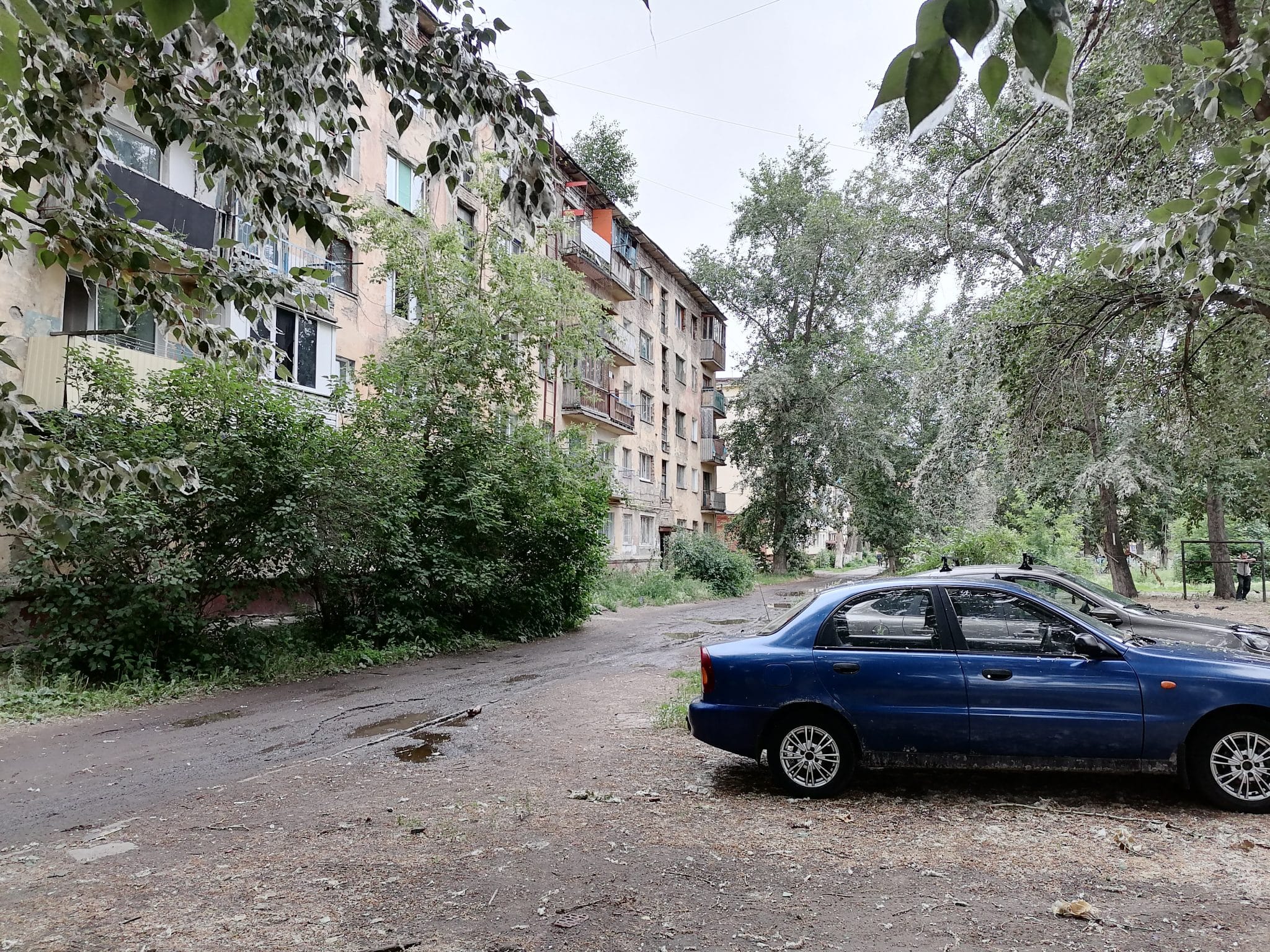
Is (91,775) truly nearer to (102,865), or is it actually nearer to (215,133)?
(102,865)

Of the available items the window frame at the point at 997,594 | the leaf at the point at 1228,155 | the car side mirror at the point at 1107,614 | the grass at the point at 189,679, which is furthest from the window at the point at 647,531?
the leaf at the point at 1228,155

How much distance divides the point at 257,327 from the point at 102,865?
11359 millimetres

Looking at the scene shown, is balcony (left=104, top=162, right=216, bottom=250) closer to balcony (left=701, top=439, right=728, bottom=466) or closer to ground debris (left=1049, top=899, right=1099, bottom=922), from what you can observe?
ground debris (left=1049, top=899, right=1099, bottom=922)

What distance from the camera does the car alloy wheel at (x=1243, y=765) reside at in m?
5.54

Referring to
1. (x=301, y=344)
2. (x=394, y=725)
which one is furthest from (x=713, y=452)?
(x=394, y=725)

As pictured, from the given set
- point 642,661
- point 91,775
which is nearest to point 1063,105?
point 91,775

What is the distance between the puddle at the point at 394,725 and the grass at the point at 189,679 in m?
3.36

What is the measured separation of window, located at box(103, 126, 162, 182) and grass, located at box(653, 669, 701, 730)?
41.4 feet

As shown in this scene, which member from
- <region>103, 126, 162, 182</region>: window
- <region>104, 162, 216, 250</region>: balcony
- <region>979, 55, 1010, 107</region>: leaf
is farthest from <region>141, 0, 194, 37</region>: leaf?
<region>103, 126, 162, 182</region>: window

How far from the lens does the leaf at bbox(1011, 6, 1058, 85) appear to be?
1.19 metres

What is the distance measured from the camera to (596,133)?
41.8m

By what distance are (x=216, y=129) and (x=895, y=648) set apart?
18.1ft

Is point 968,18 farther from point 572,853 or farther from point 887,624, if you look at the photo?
point 887,624

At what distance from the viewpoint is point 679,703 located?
9.80 metres
